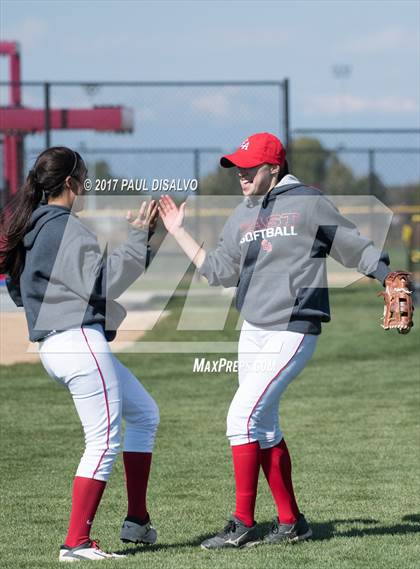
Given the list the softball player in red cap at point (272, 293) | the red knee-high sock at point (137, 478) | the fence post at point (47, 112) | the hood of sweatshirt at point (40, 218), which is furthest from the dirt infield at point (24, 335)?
the hood of sweatshirt at point (40, 218)

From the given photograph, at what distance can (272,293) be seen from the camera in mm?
5445

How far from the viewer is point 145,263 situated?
5.11 m

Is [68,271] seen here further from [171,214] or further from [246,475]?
[246,475]

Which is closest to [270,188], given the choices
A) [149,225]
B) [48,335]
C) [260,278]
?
[260,278]

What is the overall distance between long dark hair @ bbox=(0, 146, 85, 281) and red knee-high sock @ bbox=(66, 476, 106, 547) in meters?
1.04

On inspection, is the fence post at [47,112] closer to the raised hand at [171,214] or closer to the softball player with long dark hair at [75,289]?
the raised hand at [171,214]

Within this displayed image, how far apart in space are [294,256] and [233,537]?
144 centimetres

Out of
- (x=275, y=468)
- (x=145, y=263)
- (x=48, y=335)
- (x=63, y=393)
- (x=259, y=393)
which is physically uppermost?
(x=145, y=263)

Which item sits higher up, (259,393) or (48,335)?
(48,335)

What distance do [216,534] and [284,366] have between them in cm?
103

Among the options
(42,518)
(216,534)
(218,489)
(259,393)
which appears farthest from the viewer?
(218,489)

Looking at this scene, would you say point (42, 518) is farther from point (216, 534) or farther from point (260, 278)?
point (260, 278)

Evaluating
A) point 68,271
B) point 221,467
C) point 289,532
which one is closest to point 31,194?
point 68,271

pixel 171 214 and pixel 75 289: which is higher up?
Answer: pixel 171 214
